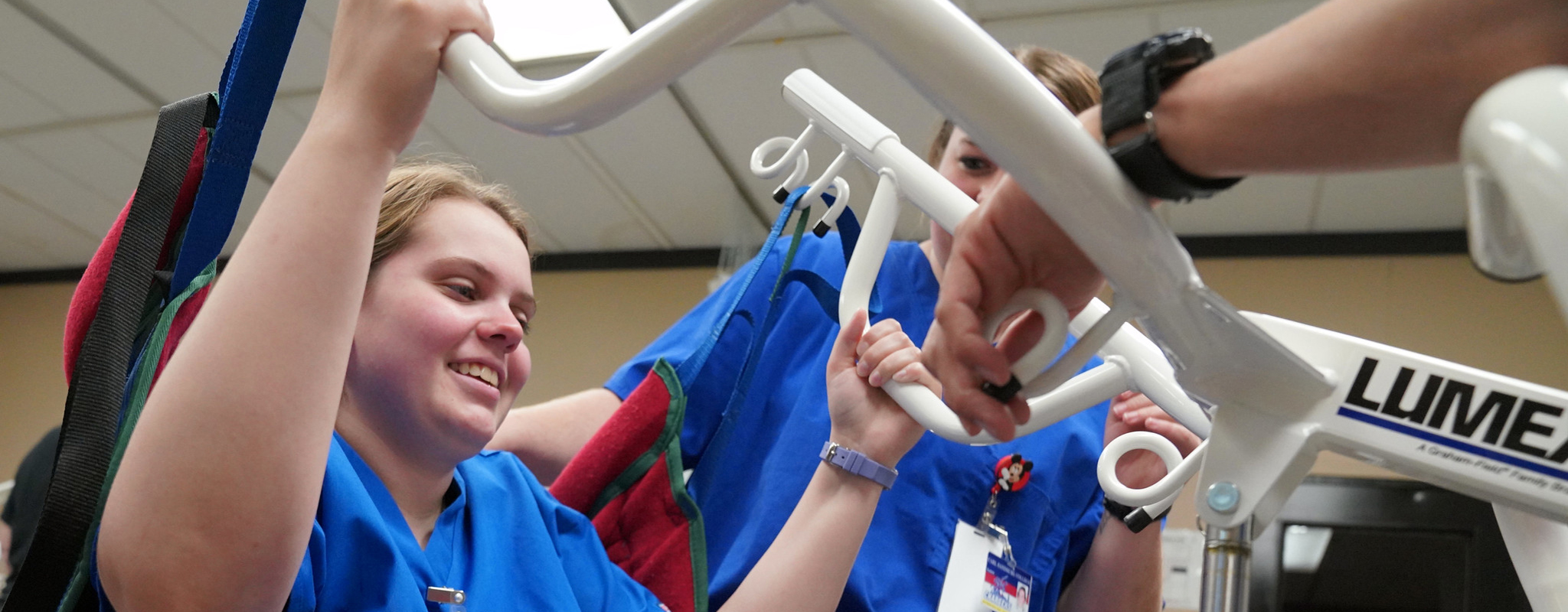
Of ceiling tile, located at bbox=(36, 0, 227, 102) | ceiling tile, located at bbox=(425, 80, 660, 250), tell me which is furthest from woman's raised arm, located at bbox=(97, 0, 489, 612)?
ceiling tile, located at bbox=(36, 0, 227, 102)

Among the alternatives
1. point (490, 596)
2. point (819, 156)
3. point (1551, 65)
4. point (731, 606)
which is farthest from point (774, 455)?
point (819, 156)

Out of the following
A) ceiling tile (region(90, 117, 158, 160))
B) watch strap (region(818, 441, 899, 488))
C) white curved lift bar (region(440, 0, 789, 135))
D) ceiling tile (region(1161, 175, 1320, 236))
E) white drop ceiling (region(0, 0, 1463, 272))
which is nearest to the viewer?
white curved lift bar (region(440, 0, 789, 135))

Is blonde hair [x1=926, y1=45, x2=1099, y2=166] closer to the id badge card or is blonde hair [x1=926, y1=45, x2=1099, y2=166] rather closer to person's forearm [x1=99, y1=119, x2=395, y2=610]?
the id badge card

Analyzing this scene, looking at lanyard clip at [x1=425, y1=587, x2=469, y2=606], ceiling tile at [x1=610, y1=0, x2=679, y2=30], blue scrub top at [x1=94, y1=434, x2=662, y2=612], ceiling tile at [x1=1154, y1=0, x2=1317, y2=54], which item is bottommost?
lanyard clip at [x1=425, y1=587, x2=469, y2=606]

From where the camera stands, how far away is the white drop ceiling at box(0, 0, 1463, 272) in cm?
256

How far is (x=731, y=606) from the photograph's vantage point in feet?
3.11

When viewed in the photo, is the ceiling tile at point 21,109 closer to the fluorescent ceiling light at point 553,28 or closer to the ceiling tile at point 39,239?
the ceiling tile at point 39,239

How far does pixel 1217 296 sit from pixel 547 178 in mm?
3250

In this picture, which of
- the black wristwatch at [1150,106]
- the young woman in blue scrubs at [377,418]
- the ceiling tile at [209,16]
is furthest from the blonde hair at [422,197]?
the ceiling tile at [209,16]

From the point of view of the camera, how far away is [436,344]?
2.80 feet

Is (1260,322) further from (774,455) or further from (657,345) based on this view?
(657,345)

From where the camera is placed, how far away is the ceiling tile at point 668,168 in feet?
10.3

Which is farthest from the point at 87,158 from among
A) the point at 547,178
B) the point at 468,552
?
the point at 468,552

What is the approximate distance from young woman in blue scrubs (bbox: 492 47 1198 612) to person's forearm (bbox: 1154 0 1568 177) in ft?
2.04
